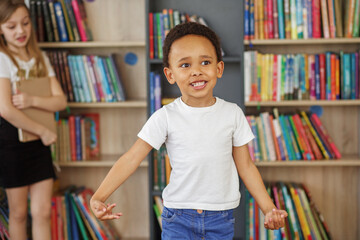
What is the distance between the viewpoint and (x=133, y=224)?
3021mm

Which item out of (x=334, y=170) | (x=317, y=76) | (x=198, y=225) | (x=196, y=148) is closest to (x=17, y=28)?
(x=196, y=148)

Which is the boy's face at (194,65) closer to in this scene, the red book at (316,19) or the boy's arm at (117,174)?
the boy's arm at (117,174)

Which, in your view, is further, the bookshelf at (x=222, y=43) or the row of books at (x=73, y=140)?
the row of books at (x=73, y=140)

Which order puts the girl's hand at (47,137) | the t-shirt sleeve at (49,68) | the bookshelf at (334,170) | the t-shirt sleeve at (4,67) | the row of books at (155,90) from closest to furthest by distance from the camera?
the t-shirt sleeve at (4,67) < the girl's hand at (47,137) < the t-shirt sleeve at (49,68) < the row of books at (155,90) < the bookshelf at (334,170)

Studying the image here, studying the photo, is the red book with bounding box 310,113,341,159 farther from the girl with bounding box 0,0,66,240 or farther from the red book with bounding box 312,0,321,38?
the girl with bounding box 0,0,66,240

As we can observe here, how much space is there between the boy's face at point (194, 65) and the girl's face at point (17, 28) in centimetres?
114

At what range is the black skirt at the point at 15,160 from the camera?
2279 mm

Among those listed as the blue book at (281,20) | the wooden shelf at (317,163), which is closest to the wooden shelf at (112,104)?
the wooden shelf at (317,163)

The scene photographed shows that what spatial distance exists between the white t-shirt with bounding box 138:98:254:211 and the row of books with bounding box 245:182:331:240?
1.26m

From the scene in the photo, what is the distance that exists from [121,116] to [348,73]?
1416mm

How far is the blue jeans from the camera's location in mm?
1436

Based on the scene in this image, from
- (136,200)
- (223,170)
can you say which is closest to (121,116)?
(136,200)

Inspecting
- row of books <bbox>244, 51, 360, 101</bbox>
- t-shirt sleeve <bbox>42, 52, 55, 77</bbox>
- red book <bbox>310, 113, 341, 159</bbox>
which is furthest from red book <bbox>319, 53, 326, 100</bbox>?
t-shirt sleeve <bbox>42, 52, 55, 77</bbox>

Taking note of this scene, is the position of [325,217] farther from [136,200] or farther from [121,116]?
[121,116]
